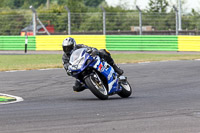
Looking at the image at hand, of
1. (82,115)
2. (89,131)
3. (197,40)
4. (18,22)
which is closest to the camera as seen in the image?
(89,131)

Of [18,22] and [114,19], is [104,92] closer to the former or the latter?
[114,19]

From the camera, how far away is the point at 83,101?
29.6 ft

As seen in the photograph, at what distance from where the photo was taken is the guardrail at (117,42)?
2542 centimetres

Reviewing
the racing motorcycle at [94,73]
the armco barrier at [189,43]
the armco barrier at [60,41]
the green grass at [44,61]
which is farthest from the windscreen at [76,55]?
the armco barrier at [60,41]

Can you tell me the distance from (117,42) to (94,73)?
58.7 feet

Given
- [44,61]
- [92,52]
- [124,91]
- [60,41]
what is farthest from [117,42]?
[92,52]

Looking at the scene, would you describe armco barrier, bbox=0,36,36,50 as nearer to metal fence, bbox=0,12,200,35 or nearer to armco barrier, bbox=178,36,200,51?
metal fence, bbox=0,12,200,35

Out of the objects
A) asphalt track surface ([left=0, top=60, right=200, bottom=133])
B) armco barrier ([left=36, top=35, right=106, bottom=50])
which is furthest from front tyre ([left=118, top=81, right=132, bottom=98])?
armco barrier ([left=36, top=35, right=106, bottom=50])

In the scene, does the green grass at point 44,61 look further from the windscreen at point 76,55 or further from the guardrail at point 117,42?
the windscreen at point 76,55

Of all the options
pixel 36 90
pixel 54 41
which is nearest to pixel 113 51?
pixel 54 41

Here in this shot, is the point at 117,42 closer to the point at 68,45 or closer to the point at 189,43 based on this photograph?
the point at 189,43

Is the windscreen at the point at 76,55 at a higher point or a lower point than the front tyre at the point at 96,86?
higher

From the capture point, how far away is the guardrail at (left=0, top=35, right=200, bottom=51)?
2542 cm

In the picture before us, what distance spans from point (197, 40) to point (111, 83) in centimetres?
1649
